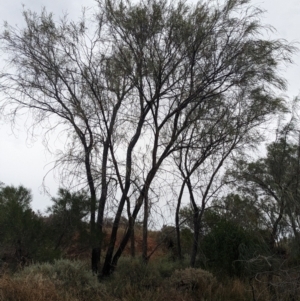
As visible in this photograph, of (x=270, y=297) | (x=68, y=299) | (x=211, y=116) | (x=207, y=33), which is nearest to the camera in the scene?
(x=68, y=299)

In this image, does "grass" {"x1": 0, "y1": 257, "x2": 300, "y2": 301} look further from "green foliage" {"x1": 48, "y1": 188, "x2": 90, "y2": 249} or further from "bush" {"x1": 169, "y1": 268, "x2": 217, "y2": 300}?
"green foliage" {"x1": 48, "y1": 188, "x2": 90, "y2": 249}

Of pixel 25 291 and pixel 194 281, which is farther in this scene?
pixel 194 281

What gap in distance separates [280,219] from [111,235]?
518 cm

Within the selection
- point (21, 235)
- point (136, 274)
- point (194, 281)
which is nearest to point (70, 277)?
point (21, 235)

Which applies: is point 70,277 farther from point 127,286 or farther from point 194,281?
point 194,281

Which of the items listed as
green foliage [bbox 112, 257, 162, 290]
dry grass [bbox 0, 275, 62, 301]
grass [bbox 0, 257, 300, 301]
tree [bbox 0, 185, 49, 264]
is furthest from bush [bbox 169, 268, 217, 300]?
dry grass [bbox 0, 275, 62, 301]

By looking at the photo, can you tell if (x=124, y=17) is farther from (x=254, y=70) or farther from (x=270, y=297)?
(x=270, y=297)

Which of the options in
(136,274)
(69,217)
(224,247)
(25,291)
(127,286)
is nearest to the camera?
(25,291)

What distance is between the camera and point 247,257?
563 inches

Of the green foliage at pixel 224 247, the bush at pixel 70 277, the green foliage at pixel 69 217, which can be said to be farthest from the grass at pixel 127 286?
the green foliage at pixel 224 247

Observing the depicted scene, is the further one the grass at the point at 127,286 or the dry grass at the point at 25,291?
the grass at the point at 127,286

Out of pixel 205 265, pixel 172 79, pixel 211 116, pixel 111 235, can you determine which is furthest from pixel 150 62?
pixel 205 265

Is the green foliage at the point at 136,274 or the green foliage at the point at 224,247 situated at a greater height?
the green foliage at the point at 224,247

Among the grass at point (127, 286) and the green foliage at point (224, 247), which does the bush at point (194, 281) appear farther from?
the green foliage at point (224, 247)
